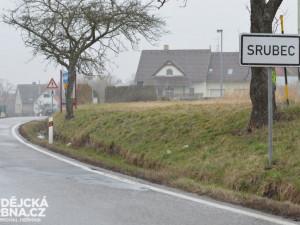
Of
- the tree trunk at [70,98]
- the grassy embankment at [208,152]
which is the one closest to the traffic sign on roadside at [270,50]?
the grassy embankment at [208,152]

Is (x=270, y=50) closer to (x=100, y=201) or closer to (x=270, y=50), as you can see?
(x=270, y=50)

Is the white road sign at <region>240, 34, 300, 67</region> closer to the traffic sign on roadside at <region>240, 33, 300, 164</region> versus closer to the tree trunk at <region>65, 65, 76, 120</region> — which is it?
the traffic sign on roadside at <region>240, 33, 300, 164</region>

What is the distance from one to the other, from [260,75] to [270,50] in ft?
10.4

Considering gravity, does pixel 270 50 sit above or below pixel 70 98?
above

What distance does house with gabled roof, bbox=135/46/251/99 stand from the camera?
225 feet

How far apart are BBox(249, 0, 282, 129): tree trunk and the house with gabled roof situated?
55.7m

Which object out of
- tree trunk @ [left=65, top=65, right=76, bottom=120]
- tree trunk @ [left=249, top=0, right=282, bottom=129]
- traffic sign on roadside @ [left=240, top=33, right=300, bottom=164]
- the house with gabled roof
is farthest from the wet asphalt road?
the house with gabled roof

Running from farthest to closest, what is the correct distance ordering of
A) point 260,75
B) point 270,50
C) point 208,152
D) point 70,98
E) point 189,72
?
1. point 189,72
2. point 70,98
3. point 260,75
4. point 208,152
5. point 270,50

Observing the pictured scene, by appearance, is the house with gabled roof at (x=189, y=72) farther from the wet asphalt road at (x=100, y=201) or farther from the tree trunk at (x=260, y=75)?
the wet asphalt road at (x=100, y=201)

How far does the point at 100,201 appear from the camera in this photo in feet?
25.2

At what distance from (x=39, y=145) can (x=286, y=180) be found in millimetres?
11846

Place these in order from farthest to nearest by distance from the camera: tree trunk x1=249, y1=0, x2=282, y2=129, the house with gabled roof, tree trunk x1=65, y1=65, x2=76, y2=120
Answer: the house with gabled roof, tree trunk x1=65, y1=65, x2=76, y2=120, tree trunk x1=249, y1=0, x2=282, y2=129

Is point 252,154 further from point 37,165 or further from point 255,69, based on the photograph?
point 37,165

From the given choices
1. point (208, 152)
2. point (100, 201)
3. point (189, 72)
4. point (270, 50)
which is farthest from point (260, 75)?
point (189, 72)
